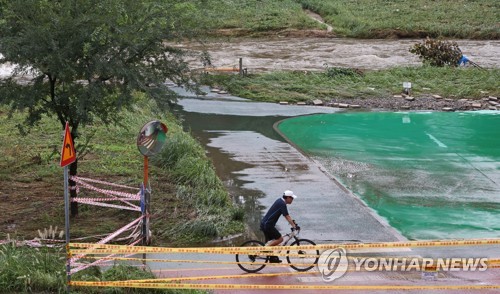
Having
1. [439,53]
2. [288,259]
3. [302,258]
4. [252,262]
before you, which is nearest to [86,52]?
[252,262]

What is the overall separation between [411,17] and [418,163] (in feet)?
115

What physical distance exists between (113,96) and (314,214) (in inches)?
210

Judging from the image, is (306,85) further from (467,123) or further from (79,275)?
(79,275)

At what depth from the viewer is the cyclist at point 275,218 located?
1407cm

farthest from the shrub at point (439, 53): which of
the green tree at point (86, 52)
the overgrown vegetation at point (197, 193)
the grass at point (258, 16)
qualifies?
the green tree at point (86, 52)

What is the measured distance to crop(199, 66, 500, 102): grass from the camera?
33688 mm

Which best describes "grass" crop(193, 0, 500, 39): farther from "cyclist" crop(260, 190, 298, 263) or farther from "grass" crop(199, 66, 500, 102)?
"cyclist" crop(260, 190, 298, 263)

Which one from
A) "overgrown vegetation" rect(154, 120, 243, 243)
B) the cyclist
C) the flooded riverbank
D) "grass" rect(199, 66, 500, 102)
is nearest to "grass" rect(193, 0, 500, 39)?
the flooded riverbank

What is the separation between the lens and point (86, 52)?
1538 cm

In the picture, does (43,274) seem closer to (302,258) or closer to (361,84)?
(302,258)

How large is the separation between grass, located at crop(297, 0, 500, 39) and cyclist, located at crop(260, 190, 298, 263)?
130 feet

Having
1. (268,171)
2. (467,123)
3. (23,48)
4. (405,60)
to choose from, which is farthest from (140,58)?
(405,60)

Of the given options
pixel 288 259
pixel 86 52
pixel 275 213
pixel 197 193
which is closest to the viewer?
pixel 288 259

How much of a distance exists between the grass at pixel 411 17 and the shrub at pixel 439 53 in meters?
11.9
